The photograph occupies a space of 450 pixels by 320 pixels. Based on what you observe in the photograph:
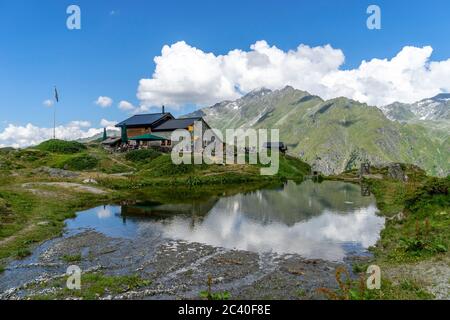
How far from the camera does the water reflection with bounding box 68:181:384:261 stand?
116 feet

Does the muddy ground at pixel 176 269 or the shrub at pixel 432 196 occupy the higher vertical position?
the shrub at pixel 432 196

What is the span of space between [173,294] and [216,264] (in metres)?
6.63

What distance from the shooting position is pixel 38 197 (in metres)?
55.0

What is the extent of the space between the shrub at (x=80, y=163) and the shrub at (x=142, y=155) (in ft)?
40.6

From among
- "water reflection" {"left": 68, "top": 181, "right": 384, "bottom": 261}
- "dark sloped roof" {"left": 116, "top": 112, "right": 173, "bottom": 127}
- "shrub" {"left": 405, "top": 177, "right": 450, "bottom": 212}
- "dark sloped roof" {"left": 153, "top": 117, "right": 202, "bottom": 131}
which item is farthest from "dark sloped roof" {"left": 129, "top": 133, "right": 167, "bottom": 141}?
"shrub" {"left": 405, "top": 177, "right": 450, "bottom": 212}

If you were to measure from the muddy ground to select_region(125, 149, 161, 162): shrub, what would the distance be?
74.9 meters

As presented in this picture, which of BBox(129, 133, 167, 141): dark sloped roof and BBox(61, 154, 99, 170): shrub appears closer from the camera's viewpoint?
BBox(61, 154, 99, 170): shrub

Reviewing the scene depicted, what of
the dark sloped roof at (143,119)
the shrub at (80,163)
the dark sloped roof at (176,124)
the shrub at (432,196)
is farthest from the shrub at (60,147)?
the shrub at (432,196)

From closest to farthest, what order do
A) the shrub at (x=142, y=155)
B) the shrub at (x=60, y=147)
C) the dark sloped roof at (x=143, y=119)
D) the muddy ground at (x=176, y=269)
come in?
the muddy ground at (x=176, y=269) → the shrub at (x=142, y=155) → the shrub at (x=60, y=147) → the dark sloped roof at (x=143, y=119)

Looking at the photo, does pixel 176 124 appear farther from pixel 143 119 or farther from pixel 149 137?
pixel 143 119

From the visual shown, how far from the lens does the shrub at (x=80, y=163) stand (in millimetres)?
97688

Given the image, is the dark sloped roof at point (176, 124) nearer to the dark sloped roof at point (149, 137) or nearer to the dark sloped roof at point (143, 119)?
the dark sloped roof at point (143, 119)

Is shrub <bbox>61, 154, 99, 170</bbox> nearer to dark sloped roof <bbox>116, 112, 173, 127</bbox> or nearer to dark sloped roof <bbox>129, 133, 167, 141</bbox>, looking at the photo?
dark sloped roof <bbox>129, 133, 167, 141</bbox>
